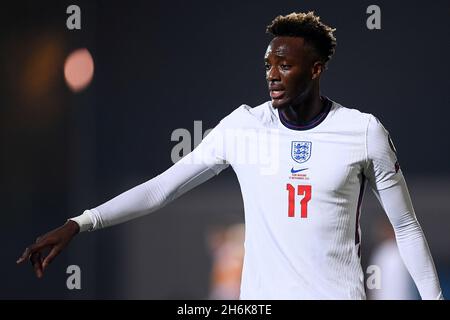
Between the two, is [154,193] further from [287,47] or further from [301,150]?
[287,47]

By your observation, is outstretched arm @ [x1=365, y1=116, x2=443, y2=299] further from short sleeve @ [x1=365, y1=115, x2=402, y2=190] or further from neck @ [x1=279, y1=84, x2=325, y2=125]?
neck @ [x1=279, y1=84, x2=325, y2=125]

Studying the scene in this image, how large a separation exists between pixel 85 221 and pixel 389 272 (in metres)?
3.14

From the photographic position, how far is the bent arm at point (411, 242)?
343 centimetres

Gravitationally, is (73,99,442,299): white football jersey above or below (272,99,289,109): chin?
below

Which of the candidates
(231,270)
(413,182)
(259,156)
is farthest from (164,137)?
(259,156)

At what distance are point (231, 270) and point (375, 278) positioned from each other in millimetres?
1009

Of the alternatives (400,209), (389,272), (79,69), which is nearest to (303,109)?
(400,209)

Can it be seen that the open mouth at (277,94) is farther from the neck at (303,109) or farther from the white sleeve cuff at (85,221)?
the white sleeve cuff at (85,221)

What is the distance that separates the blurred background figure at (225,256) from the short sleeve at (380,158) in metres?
3.07

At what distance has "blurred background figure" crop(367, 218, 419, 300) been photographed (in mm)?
5969

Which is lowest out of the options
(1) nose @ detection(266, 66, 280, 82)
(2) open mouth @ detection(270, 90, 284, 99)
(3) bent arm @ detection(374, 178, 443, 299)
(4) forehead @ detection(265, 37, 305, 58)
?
(3) bent arm @ detection(374, 178, 443, 299)

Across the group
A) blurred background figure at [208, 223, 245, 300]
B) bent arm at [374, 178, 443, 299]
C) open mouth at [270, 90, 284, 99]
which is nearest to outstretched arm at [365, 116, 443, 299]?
bent arm at [374, 178, 443, 299]

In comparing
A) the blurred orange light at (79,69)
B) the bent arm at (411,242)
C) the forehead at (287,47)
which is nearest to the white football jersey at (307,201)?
the bent arm at (411,242)

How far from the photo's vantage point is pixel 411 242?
11.3 feet
